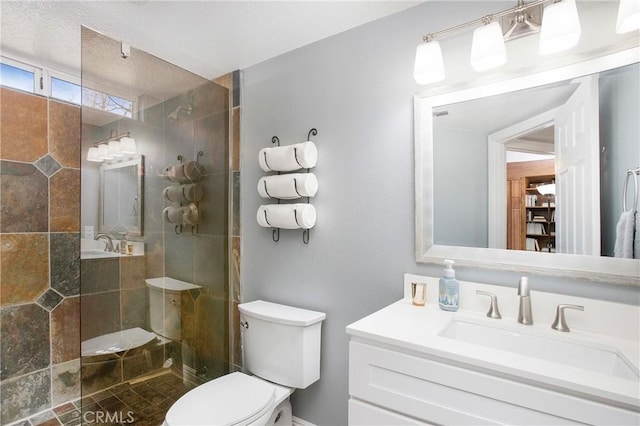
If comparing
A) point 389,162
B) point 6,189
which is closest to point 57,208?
point 6,189

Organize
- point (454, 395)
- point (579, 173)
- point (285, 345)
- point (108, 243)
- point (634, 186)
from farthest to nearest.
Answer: point (285, 345) < point (108, 243) < point (579, 173) < point (634, 186) < point (454, 395)

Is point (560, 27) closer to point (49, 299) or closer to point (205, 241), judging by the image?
point (205, 241)

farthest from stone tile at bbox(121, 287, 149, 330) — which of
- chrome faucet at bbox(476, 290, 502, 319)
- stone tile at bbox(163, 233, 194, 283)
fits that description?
chrome faucet at bbox(476, 290, 502, 319)

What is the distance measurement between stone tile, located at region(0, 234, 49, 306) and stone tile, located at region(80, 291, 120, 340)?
0.74 m

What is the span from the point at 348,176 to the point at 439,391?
106cm

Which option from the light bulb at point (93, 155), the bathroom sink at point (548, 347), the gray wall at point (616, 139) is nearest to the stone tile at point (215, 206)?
the light bulb at point (93, 155)

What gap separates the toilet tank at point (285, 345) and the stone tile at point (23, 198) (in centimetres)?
134

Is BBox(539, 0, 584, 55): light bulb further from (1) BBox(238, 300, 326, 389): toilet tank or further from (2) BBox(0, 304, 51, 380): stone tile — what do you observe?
(2) BBox(0, 304, 51, 380): stone tile

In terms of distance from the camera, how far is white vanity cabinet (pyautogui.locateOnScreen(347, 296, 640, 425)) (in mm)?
784

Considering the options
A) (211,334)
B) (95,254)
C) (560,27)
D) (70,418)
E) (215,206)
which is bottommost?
(70,418)

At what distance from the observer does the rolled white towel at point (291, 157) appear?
1.73 m

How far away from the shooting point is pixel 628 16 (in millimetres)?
972

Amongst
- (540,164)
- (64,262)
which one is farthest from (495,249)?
(64,262)

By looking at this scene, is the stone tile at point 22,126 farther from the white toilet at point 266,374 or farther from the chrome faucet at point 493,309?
the chrome faucet at point 493,309
